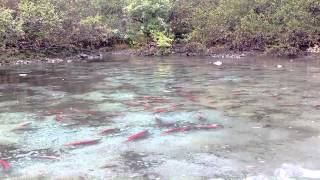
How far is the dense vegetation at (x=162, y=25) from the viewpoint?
63.4 feet

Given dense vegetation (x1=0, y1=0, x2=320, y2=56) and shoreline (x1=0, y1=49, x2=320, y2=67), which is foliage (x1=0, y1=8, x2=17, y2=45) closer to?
dense vegetation (x1=0, y1=0, x2=320, y2=56)

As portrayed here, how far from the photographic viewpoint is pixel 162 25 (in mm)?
23125

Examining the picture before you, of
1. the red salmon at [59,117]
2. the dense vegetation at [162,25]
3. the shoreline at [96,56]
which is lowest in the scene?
the red salmon at [59,117]

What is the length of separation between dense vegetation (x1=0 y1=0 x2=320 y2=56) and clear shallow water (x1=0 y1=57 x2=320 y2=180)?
19.0 ft

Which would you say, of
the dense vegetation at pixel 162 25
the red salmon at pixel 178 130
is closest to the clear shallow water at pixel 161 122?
the red salmon at pixel 178 130

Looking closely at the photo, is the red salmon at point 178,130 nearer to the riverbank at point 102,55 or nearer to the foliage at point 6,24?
the foliage at point 6,24

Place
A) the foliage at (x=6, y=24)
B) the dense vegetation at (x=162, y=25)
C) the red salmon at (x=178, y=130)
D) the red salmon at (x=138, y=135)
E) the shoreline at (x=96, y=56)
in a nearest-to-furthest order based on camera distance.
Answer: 1. the red salmon at (x=138, y=135)
2. the red salmon at (x=178, y=130)
3. the foliage at (x=6, y=24)
4. the shoreline at (x=96, y=56)
5. the dense vegetation at (x=162, y=25)

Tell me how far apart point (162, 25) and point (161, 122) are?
15948mm

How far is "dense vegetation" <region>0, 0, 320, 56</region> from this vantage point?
760 inches

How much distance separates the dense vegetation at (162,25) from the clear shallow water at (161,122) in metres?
5.79

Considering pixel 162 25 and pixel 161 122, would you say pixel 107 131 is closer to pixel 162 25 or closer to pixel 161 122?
pixel 161 122

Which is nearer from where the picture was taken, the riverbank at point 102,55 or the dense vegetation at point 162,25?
the riverbank at point 102,55

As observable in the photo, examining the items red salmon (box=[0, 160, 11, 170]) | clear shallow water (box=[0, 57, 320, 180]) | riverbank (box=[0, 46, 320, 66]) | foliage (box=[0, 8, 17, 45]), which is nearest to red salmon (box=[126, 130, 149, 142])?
clear shallow water (box=[0, 57, 320, 180])

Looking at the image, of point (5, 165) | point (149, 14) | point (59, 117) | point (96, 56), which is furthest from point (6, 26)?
point (5, 165)
